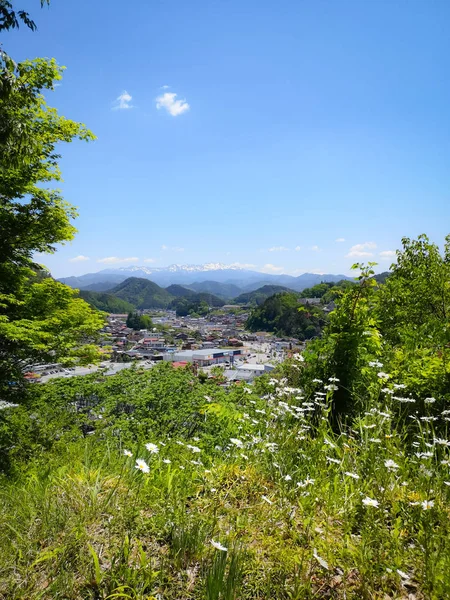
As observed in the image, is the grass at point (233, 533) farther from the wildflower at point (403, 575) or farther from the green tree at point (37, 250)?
the green tree at point (37, 250)

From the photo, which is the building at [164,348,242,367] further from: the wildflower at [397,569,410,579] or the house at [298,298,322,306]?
the wildflower at [397,569,410,579]

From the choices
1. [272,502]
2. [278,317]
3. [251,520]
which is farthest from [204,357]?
[278,317]

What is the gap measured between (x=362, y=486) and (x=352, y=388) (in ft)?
5.43

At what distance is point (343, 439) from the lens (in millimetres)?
2826

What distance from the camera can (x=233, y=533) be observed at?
1760 mm

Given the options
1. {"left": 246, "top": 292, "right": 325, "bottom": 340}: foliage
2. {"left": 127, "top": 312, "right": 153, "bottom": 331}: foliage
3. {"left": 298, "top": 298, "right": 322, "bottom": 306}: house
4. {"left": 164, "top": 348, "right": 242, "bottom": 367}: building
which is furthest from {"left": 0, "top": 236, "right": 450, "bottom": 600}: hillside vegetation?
{"left": 127, "top": 312, "right": 153, "bottom": 331}: foliage

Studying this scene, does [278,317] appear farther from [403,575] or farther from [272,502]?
[403,575]

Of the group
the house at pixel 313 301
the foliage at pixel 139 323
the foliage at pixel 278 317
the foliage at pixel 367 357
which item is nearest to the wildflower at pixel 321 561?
the foliage at pixel 367 357

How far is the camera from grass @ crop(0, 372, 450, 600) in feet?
4.92

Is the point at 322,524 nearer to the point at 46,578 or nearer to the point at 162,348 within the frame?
the point at 46,578

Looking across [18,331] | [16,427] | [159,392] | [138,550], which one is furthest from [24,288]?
[138,550]

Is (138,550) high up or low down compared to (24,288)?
down

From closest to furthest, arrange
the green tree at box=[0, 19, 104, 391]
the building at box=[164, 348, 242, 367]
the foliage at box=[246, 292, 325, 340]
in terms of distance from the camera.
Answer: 1. the green tree at box=[0, 19, 104, 391]
2. the building at box=[164, 348, 242, 367]
3. the foliage at box=[246, 292, 325, 340]

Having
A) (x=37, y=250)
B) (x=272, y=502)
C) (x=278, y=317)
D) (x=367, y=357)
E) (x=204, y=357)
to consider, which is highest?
(x=37, y=250)
